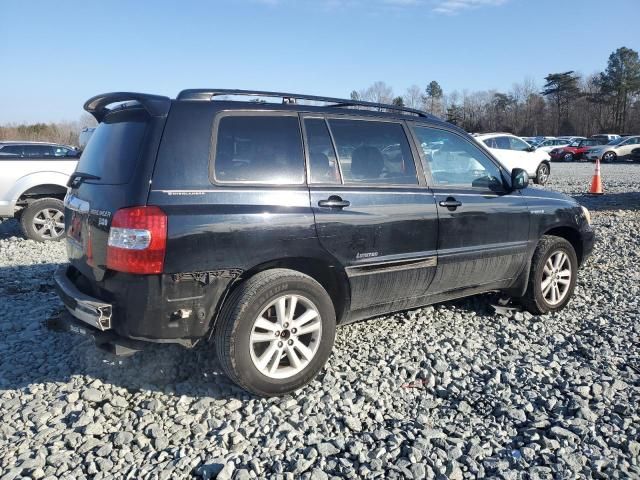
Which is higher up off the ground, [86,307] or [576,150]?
[576,150]

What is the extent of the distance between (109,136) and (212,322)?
1.45m

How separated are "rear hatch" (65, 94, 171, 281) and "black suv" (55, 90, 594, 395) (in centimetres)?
1

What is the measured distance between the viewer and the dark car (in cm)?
3394

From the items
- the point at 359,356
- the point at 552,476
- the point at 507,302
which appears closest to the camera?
the point at 552,476

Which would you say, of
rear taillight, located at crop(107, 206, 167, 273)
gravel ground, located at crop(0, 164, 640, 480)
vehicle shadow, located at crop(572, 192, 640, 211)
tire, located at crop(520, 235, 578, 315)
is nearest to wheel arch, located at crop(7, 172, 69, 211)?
gravel ground, located at crop(0, 164, 640, 480)

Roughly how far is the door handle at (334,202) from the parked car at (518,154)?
15.4m

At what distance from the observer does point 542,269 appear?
4891 mm

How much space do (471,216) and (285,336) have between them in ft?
6.29

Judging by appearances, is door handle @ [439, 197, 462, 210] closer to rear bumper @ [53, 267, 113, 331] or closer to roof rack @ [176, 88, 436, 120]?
roof rack @ [176, 88, 436, 120]

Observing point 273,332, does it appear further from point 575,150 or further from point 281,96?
point 575,150

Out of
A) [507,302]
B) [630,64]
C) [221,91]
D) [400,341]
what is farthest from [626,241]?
[630,64]

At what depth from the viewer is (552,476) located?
103 inches

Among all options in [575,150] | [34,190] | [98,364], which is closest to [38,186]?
[34,190]

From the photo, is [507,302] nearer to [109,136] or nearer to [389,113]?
[389,113]
